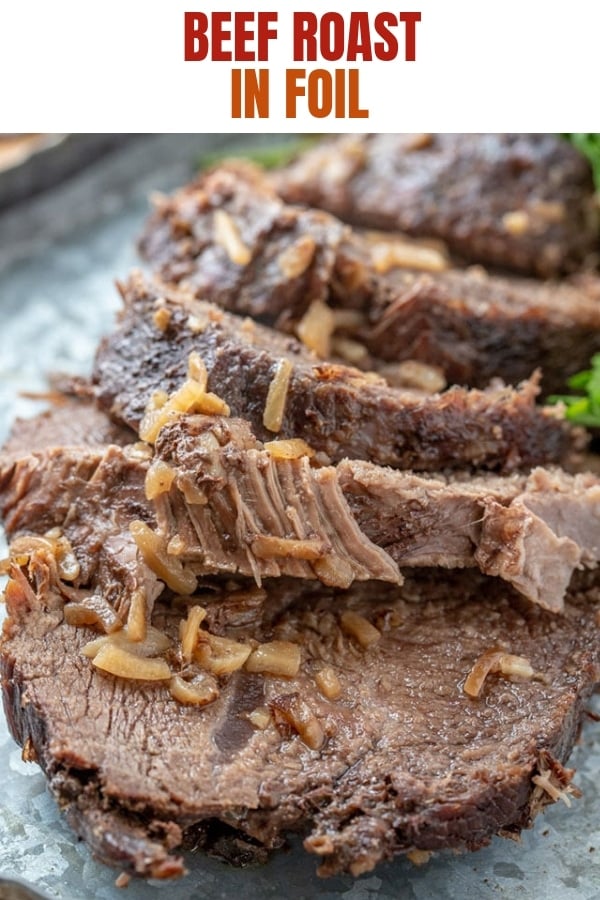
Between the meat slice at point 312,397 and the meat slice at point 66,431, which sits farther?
the meat slice at point 66,431

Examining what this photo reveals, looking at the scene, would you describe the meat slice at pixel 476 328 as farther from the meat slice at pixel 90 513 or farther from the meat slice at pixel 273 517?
the meat slice at pixel 90 513

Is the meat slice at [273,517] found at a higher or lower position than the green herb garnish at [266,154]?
lower

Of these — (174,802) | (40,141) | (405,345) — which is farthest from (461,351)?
(40,141)

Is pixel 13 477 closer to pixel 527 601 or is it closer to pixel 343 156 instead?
pixel 527 601

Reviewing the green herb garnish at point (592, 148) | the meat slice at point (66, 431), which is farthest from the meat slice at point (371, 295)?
the green herb garnish at point (592, 148)

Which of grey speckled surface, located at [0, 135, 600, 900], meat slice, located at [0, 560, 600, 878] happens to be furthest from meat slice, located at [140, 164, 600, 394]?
grey speckled surface, located at [0, 135, 600, 900]

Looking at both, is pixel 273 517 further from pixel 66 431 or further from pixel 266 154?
pixel 266 154

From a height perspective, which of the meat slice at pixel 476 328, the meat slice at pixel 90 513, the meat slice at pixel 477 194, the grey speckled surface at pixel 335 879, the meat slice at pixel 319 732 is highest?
the meat slice at pixel 477 194
